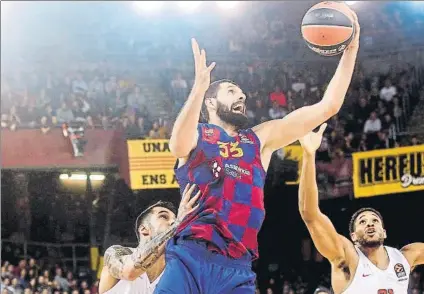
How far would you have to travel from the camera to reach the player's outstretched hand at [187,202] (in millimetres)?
3857

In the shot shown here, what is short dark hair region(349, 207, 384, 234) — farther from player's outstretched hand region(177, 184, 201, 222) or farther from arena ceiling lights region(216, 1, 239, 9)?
arena ceiling lights region(216, 1, 239, 9)

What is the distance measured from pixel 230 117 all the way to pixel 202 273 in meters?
0.81

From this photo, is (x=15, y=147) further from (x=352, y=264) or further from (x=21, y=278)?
(x=352, y=264)

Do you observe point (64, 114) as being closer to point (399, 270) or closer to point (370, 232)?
point (370, 232)

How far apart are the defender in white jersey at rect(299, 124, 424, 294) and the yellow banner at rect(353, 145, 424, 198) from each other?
17 centimetres

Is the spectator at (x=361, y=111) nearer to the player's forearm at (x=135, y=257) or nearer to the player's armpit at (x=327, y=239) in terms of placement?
the player's armpit at (x=327, y=239)

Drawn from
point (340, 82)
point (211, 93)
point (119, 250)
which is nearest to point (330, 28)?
point (340, 82)

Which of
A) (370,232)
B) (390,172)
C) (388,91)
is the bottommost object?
(370,232)

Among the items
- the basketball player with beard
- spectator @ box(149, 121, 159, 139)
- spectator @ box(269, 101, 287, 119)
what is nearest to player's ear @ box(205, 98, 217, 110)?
the basketball player with beard

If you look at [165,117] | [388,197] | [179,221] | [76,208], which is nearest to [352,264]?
[388,197]

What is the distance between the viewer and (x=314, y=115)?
406 cm

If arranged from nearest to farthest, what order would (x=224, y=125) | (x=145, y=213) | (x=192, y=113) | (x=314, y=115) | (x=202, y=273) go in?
(x=192, y=113), (x=202, y=273), (x=224, y=125), (x=314, y=115), (x=145, y=213)

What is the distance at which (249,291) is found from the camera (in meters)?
3.78

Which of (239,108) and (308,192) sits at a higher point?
(239,108)
